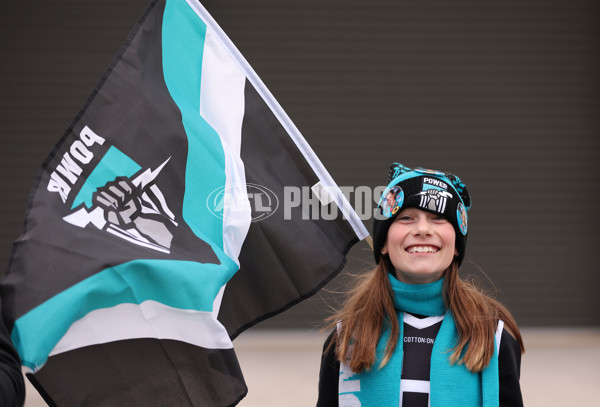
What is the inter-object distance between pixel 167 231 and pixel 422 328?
3.06 feet

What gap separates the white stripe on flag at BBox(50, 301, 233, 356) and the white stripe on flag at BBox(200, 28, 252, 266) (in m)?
0.35

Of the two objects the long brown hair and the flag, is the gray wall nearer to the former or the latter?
the flag

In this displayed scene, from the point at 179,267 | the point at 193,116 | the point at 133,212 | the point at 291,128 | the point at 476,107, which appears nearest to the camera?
the point at 179,267

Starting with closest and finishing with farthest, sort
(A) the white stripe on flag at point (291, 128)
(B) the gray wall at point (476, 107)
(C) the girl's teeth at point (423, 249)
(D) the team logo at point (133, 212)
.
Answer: (D) the team logo at point (133, 212) < (C) the girl's teeth at point (423, 249) < (A) the white stripe on flag at point (291, 128) < (B) the gray wall at point (476, 107)

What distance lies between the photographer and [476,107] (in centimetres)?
774

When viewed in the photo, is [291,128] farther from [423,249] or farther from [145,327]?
[145,327]

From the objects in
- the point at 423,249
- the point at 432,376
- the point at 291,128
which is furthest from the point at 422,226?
the point at 291,128

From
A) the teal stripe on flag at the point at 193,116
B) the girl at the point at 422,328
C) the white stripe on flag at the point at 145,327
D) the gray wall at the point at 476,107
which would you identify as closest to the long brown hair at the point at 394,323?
the girl at the point at 422,328

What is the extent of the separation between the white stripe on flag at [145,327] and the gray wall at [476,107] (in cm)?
544

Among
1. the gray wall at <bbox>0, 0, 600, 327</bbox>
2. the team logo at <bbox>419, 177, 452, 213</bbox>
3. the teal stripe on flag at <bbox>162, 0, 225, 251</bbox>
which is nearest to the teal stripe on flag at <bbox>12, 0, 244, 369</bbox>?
the teal stripe on flag at <bbox>162, 0, 225, 251</bbox>

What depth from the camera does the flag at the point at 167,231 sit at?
2.00 metres

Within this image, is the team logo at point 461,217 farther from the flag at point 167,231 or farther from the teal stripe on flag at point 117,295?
the teal stripe on flag at point 117,295

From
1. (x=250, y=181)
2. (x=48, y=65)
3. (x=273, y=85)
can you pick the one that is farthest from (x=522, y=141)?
(x=250, y=181)

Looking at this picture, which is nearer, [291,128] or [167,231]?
[167,231]
